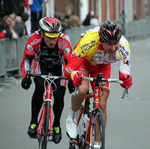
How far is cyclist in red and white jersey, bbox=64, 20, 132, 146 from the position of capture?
5.86m

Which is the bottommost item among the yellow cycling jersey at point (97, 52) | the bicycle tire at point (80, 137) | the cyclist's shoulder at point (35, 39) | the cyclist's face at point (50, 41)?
the bicycle tire at point (80, 137)

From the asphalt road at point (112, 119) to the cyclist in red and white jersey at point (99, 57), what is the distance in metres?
1.35

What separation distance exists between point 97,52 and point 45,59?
1.10 meters

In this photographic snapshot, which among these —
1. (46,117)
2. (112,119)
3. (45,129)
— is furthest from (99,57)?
(112,119)

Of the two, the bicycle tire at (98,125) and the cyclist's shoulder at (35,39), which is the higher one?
the cyclist's shoulder at (35,39)

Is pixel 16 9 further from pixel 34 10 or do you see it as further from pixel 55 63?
pixel 55 63

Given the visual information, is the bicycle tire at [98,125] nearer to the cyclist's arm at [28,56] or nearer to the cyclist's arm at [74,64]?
the cyclist's arm at [74,64]

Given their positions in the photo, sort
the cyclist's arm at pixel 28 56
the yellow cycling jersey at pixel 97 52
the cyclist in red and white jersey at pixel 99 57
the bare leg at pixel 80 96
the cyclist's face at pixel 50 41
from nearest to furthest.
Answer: the cyclist in red and white jersey at pixel 99 57 → the yellow cycling jersey at pixel 97 52 → the bare leg at pixel 80 96 → the cyclist's face at pixel 50 41 → the cyclist's arm at pixel 28 56

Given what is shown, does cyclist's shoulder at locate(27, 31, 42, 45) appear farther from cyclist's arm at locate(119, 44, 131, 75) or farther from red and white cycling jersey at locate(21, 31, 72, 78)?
cyclist's arm at locate(119, 44, 131, 75)

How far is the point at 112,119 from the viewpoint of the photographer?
9.54 metres

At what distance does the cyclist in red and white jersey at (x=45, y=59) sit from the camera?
6773 mm

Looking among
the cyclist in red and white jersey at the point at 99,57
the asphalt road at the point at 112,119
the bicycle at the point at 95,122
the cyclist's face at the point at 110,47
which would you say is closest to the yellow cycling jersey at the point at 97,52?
the cyclist in red and white jersey at the point at 99,57

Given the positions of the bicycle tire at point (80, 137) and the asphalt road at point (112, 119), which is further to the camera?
the asphalt road at point (112, 119)

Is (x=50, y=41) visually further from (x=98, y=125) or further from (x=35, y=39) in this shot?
(x=98, y=125)
